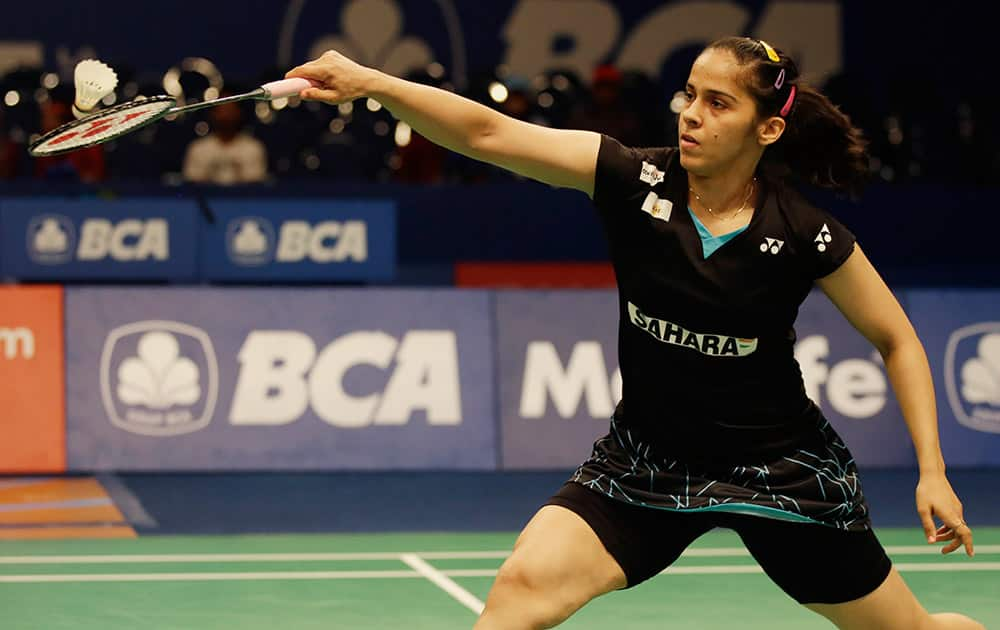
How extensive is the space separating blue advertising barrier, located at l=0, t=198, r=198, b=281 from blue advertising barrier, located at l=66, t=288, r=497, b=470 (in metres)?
0.54

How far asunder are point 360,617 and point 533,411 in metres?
3.07

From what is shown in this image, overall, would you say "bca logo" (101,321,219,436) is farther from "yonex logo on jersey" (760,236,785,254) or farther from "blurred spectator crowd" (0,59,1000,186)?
"yonex logo on jersey" (760,236,785,254)

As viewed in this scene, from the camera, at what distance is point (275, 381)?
806 cm

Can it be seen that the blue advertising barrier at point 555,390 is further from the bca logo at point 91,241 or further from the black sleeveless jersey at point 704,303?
the black sleeveless jersey at point 704,303

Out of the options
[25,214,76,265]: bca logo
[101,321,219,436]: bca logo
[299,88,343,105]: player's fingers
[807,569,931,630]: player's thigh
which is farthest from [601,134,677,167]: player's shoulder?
[25,214,76,265]: bca logo

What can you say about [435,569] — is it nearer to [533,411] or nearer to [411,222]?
[533,411]

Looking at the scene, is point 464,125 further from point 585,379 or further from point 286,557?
point 585,379

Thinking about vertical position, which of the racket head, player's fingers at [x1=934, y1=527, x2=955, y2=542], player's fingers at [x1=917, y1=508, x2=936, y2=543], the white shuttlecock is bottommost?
player's fingers at [x1=934, y1=527, x2=955, y2=542]

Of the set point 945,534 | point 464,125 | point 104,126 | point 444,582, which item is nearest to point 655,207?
point 464,125

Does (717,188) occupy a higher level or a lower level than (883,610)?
higher

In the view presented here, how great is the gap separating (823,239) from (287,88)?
1.17m

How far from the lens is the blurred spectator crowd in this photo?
11.0 metres

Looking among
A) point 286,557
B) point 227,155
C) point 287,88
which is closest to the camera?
point 287,88

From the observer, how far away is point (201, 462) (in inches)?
316
